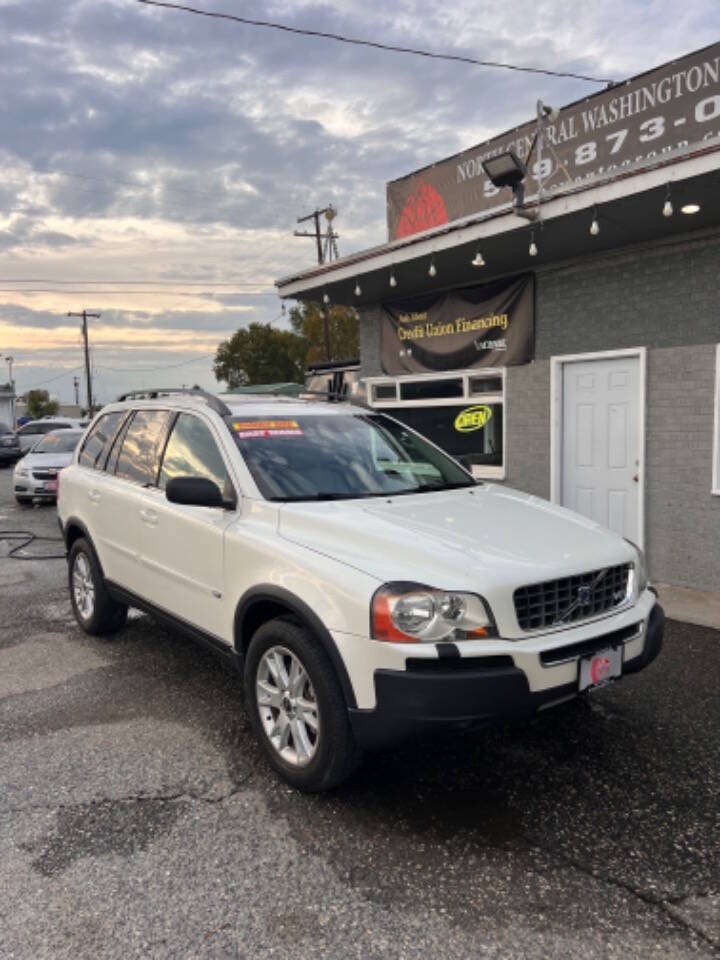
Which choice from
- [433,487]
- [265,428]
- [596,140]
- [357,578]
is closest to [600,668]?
[357,578]

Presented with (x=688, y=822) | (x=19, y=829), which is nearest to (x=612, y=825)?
(x=688, y=822)

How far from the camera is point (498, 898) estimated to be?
2.55 m

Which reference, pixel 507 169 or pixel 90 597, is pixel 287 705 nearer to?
pixel 90 597

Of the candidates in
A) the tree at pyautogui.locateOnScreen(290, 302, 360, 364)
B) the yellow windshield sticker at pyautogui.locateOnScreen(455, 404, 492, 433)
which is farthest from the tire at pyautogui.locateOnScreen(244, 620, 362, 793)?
the tree at pyautogui.locateOnScreen(290, 302, 360, 364)

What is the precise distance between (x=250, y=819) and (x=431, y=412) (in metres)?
7.19

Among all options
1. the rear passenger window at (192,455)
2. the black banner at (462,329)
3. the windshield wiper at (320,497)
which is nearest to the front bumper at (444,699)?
the windshield wiper at (320,497)

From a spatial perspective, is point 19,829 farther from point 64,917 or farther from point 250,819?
point 250,819

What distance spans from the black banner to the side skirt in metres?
5.20

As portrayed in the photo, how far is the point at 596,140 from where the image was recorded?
27.0ft

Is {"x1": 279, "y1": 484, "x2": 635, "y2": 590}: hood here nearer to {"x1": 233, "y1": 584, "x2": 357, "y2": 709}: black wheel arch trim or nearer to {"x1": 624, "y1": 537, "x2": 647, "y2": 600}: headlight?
{"x1": 624, "y1": 537, "x2": 647, "y2": 600}: headlight

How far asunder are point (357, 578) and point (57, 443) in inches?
564

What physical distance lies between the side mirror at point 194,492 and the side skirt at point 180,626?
0.73 meters

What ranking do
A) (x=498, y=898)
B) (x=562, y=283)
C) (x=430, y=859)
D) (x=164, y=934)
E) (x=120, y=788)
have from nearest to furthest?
(x=164, y=934), (x=498, y=898), (x=430, y=859), (x=120, y=788), (x=562, y=283)

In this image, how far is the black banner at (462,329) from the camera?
8.24 meters
